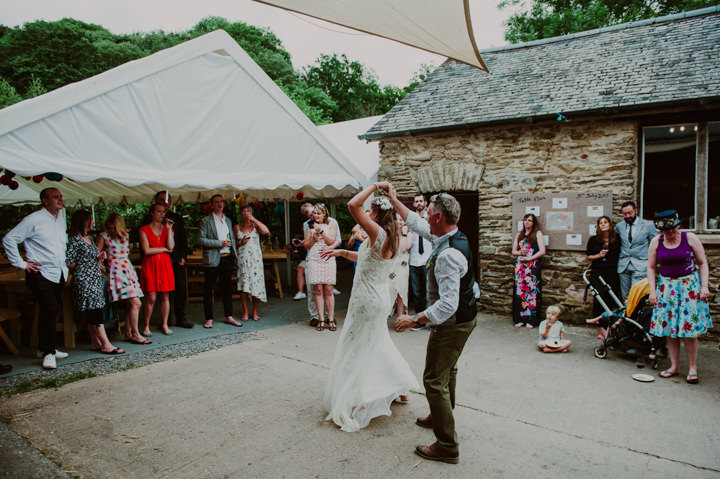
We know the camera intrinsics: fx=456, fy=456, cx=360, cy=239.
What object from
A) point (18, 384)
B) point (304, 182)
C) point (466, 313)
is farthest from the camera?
point (304, 182)

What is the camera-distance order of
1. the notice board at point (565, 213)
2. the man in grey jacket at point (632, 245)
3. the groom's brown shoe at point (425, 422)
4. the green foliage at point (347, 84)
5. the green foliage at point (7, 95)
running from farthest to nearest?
the green foliage at point (347, 84)
the green foliage at point (7, 95)
the notice board at point (565, 213)
the man in grey jacket at point (632, 245)
the groom's brown shoe at point (425, 422)

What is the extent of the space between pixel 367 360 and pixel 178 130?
391 centimetres

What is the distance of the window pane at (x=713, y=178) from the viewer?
6.62 metres

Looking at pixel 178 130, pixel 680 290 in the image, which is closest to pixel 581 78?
pixel 680 290

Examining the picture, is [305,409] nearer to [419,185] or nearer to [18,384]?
[18,384]

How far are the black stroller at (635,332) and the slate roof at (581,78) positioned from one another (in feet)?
9.67

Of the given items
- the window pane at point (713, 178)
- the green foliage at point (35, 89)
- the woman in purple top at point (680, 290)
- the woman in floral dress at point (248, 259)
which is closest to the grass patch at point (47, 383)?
the woman in floral dress at point (248, 259)

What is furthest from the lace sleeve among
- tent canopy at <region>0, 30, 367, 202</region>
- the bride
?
tent canopy at <region>0, 30, 367, 202</region>

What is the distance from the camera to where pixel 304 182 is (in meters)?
6.96

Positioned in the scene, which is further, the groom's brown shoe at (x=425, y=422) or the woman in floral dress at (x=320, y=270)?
the woman in floral dress at (x=320, y=270)

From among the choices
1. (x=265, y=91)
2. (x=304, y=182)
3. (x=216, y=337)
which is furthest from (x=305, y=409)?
(x=265, y=91)

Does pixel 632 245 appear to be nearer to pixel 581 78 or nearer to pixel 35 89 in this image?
pixel 581 78

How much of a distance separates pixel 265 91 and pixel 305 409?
15.6 ft

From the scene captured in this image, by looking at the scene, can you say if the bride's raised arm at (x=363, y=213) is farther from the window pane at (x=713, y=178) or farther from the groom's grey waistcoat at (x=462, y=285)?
the window pane at (x=713, y=178)
